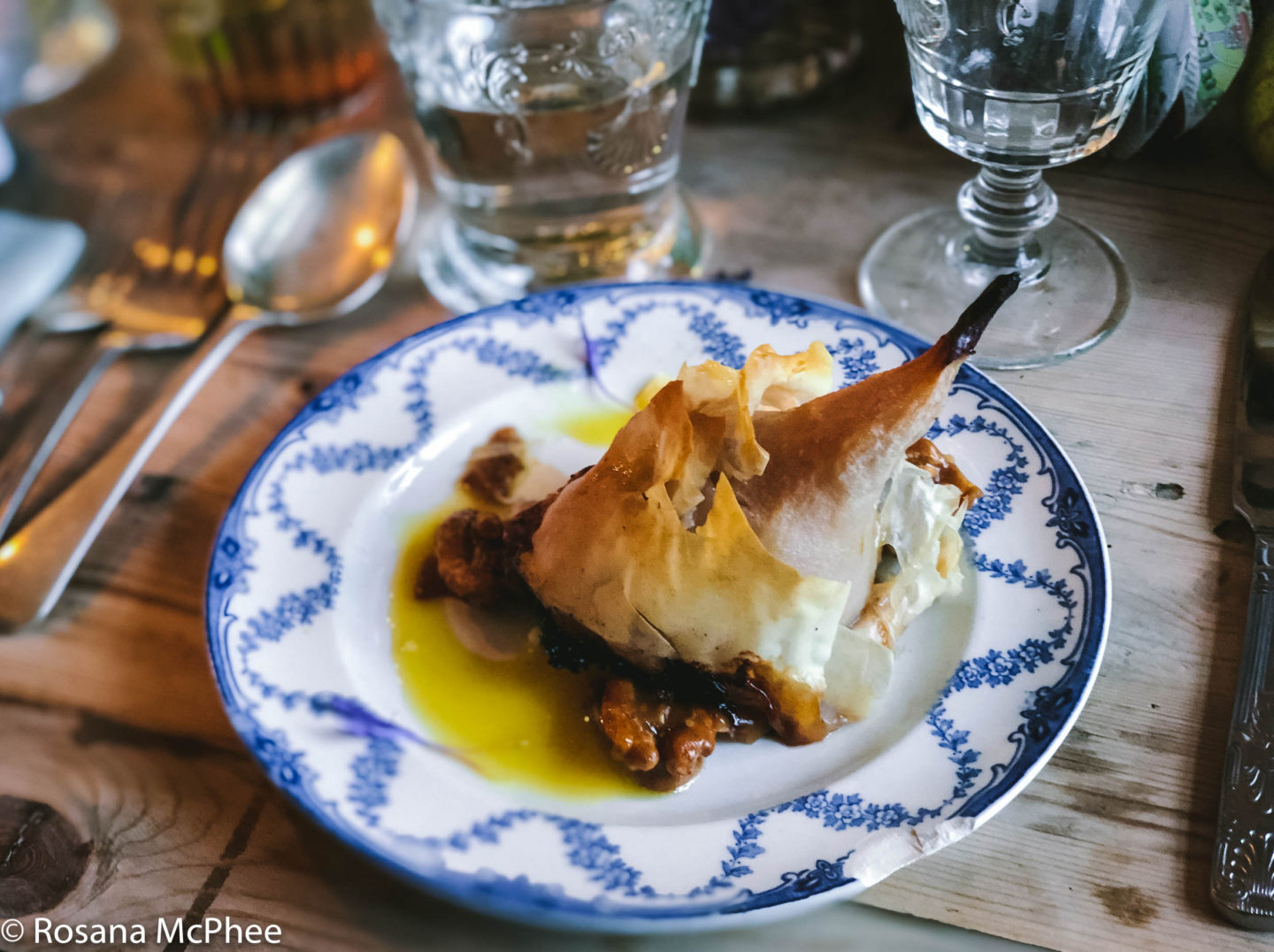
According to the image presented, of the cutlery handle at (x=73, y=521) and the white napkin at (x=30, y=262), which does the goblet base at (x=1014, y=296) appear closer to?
the cutlery handle at (x=73, y=521)

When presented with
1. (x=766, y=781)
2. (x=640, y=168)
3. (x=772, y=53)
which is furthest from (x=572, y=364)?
(x=772, y=53)

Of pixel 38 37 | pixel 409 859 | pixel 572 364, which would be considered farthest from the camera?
pixel 38 37

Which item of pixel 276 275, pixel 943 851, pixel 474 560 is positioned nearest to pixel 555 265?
pixel 276 275

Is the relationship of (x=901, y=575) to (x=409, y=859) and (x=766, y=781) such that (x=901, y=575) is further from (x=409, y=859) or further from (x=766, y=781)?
(x=409, y=859)

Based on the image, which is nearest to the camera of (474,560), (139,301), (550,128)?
(474,560)

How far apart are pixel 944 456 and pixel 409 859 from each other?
0.38 metres

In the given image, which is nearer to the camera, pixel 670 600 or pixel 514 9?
pixel 670 600

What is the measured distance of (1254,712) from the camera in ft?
1.86

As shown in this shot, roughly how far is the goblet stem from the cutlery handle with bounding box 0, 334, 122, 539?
704 millimetres

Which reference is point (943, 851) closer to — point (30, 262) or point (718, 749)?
point (718, 749)

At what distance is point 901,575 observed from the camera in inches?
24.2

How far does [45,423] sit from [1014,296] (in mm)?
760

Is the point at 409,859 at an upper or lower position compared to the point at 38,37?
lower

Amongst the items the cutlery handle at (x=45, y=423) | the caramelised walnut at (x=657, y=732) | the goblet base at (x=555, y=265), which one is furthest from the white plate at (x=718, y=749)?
the cutlery handle at (x=45, y=423)
